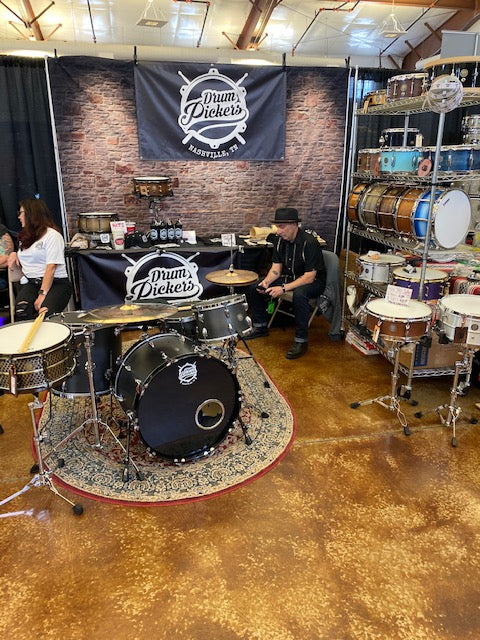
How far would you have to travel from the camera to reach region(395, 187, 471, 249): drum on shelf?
3402 mm

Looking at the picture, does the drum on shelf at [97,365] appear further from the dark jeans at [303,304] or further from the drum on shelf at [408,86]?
the drum on shelf at [408,86]

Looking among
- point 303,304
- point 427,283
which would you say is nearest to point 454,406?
point 427,283

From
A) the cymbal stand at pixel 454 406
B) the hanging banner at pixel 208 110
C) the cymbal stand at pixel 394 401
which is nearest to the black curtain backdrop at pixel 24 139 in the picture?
the hanging banner at pixel 208 110

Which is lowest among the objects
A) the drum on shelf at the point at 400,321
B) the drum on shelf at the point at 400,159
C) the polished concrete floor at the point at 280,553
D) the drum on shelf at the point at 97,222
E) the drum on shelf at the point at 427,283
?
the polished concrete floor at the point at 280,553

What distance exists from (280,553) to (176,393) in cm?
99

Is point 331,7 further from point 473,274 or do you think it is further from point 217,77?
point 473,274

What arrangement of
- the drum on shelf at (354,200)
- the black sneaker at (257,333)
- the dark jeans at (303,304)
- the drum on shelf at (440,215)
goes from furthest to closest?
1. the black sneaker at (257,333)
2. the dark jeans at (303,304)
3. the drum on shelf at (354,200)
4. the drum on shelf at (440,215)

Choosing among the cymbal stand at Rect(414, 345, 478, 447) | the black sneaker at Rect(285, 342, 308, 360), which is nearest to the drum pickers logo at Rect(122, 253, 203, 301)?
the black sneaker at Rect(285, 342, 308, 360)

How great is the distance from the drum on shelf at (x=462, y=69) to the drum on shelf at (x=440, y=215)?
767mm

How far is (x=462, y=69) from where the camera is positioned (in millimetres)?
3357

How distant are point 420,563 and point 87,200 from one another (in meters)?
5.10

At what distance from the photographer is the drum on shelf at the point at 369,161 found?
4.18 m

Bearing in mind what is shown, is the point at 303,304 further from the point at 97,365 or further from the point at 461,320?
A: the point at 97,365

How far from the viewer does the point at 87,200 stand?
18.7 ft
